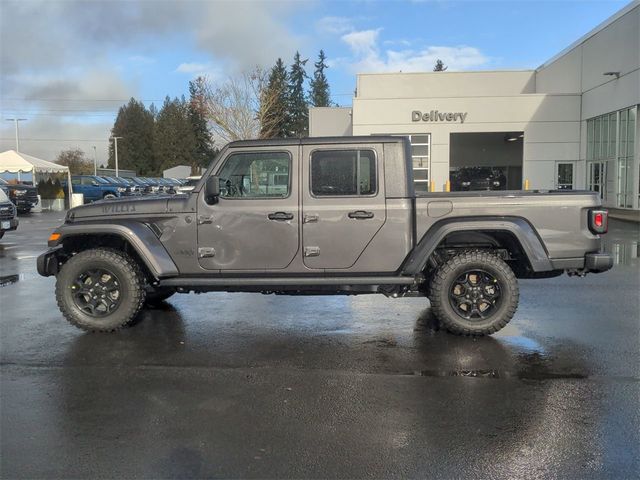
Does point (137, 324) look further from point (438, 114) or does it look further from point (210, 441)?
point (438, 114)

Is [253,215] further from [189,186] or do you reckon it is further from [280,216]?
[189,186]

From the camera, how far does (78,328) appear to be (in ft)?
20.0

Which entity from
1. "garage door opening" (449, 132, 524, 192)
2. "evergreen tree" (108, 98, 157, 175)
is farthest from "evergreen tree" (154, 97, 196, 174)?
"garage door opening" (449, 132, 524, 192)

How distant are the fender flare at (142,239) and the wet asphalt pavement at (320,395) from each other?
2.49 ft

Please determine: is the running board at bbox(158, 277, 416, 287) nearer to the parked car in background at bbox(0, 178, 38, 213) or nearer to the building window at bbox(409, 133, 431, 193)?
the parked car in background at bbox(0, 178, 38, 213)

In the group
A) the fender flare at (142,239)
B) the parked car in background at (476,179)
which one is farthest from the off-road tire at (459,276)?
the parked car in background at (476,179)

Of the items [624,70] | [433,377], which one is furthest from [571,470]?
[624,70]

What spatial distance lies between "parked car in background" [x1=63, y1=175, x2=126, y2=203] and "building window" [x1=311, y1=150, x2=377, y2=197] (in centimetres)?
3188

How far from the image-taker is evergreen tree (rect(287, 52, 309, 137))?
79625 mm

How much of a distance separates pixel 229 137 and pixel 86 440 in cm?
3137

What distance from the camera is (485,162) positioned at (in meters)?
39.8

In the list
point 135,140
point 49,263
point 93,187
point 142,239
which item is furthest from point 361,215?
point 135,140

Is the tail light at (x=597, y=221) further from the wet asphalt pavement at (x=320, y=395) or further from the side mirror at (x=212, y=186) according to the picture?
the side mirror at (x=212, y=186)

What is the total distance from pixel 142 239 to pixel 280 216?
4.70 ft
